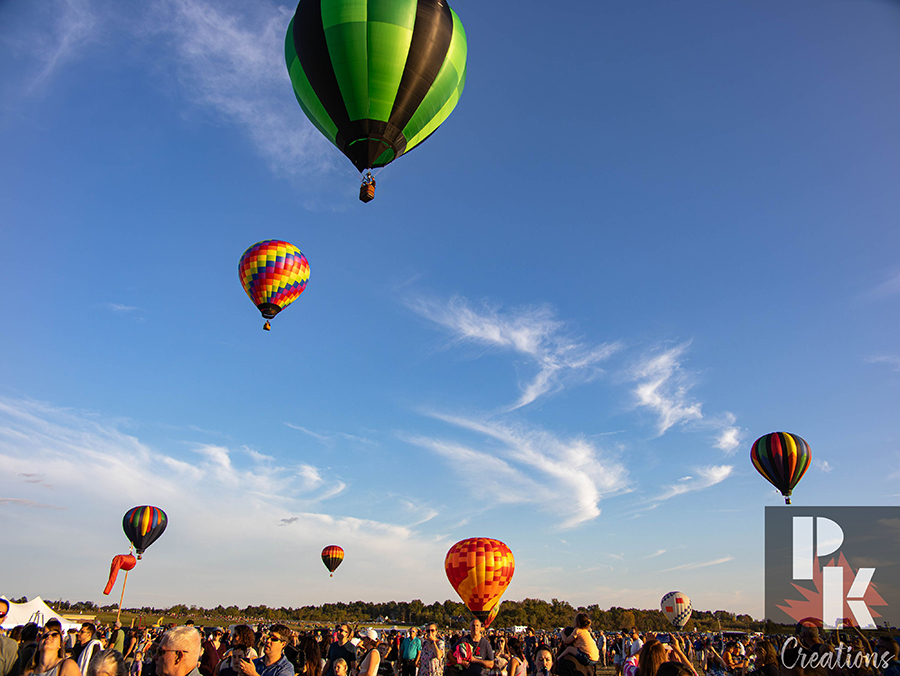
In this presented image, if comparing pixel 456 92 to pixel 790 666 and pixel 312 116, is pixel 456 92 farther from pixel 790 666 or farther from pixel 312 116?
pixel 790 666

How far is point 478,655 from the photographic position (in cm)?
802

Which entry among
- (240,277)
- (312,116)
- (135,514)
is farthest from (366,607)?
(312,116)

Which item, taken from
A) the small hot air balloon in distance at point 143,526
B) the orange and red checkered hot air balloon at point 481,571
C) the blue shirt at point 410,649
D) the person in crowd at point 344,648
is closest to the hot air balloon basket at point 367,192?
the person in crowd at point 344,648

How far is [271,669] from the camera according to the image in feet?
14.8

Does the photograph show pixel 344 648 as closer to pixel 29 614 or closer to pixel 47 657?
pixel 47 657

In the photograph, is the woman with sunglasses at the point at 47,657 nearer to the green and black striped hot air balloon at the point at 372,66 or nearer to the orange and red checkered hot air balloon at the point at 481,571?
the green and black striped hot air balloon at the point at 372,66

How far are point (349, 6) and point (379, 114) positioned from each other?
275cm

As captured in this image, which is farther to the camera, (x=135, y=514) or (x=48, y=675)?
(x=135, y=514)

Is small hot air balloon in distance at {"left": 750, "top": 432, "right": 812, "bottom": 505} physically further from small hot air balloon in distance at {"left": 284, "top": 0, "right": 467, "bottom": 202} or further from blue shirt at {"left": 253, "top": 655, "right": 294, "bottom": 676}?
blue shirt at {"left": 253, "top": 655, "right": 294, "bottom": 676}

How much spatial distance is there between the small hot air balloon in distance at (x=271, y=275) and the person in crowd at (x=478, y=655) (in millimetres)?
18634

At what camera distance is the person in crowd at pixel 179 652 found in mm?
3314

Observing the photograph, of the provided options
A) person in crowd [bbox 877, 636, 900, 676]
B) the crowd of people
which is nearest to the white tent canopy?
the crowd of people

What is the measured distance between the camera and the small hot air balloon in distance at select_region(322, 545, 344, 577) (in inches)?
1694

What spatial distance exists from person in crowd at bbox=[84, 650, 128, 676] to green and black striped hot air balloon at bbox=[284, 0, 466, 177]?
500 inches
